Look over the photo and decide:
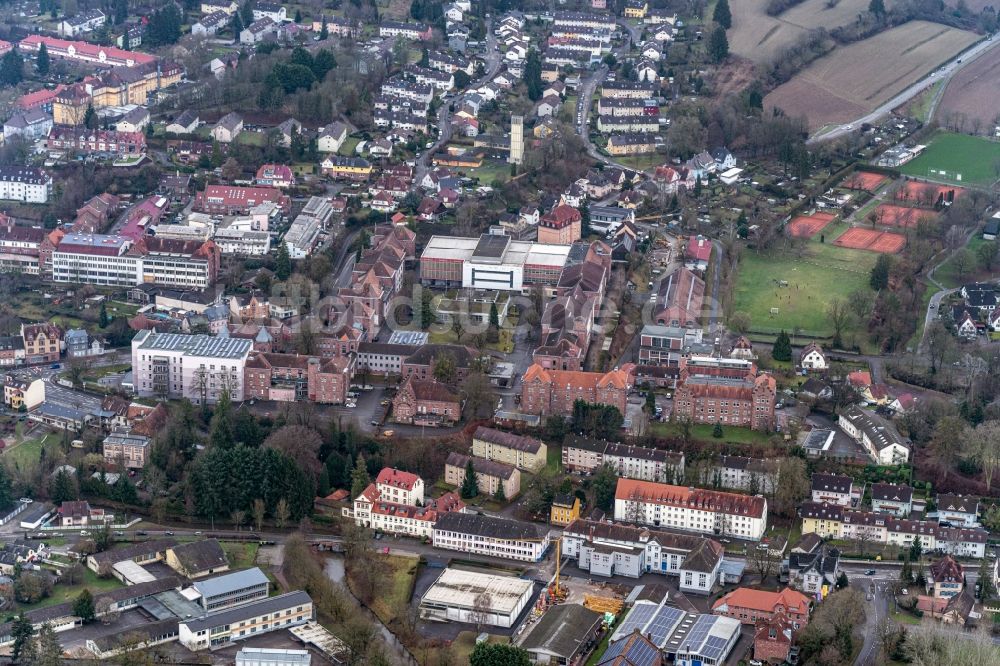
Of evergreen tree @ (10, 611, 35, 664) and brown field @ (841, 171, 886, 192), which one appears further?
brown field @ (841, 171, 886, 192)

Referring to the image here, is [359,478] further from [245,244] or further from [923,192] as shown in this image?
[923,192]

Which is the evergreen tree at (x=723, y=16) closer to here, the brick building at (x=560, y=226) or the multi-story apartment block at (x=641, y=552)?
the brick building at (x=560, y=226)

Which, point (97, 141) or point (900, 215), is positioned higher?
point (97, 141)

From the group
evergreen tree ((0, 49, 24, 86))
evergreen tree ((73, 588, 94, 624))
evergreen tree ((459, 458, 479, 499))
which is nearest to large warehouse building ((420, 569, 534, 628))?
evergreen tree ((459, 458, 479, 499))

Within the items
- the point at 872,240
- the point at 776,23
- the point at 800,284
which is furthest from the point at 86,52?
the point at 872,240

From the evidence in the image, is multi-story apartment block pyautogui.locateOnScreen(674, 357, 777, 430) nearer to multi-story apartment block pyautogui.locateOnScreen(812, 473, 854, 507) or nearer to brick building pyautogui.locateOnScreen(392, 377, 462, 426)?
multi-story apartment block pyautogui.locateOnScreen(812, 473, 854, 507)

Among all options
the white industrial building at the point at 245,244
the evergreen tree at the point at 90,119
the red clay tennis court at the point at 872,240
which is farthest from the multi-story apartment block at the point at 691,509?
the evergreen tree at the point at 90,119
